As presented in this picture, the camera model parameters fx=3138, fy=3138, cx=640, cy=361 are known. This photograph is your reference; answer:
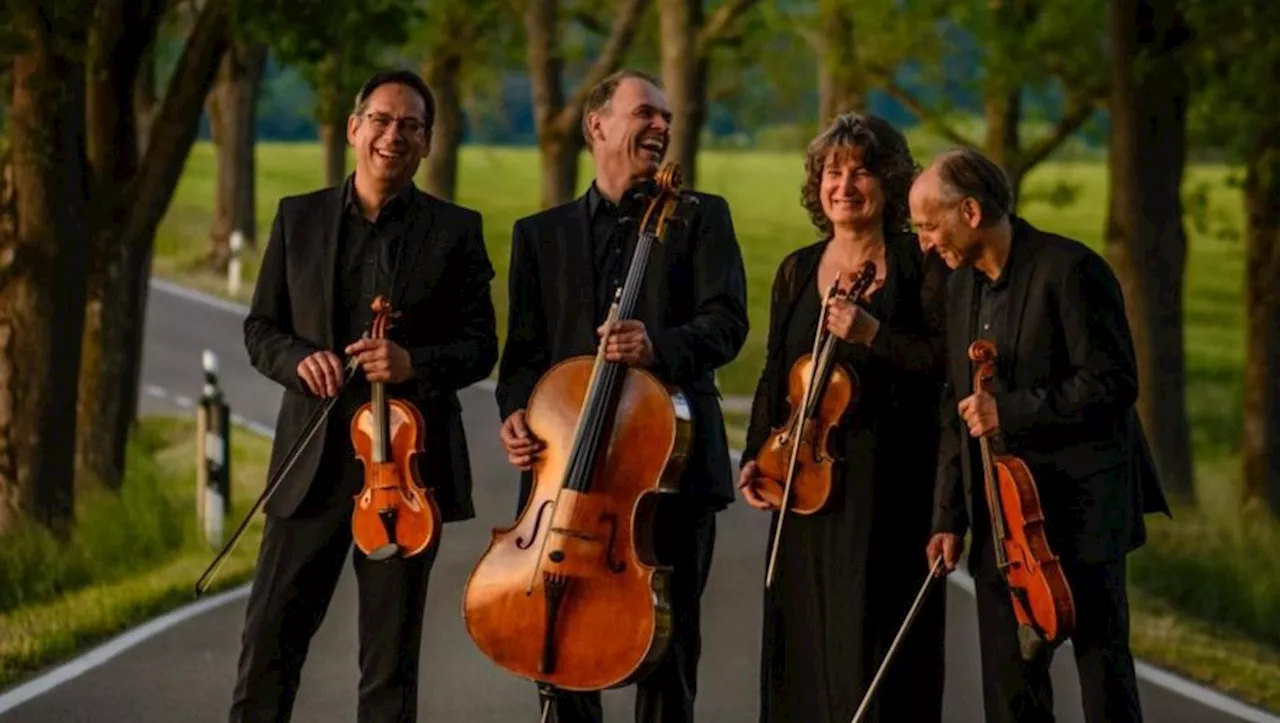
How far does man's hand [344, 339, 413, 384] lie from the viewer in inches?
313

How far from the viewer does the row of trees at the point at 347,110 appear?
16859 millimetres

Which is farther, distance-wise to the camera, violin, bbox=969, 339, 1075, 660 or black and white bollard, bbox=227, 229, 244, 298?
black and white bollard, bbox=227, 229, 244, 298

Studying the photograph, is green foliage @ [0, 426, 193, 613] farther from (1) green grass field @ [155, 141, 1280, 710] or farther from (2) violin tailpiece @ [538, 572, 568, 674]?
(2) violin tailpiece @ [538, 572, 568, 674]

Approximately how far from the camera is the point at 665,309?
26.5 feet

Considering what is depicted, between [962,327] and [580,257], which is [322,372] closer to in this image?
[580,257]

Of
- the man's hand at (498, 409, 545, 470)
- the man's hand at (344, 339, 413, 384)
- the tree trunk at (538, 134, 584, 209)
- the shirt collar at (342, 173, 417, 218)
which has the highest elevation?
the tree trunk at (538, 134, 584, 209)

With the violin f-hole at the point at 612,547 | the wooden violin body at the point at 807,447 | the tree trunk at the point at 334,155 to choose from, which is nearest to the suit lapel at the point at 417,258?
the violin f-hole at the point at 612,547

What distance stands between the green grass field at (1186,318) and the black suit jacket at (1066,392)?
13.0 feet

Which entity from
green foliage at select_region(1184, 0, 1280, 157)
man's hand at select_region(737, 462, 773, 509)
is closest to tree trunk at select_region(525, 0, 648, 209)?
green foliage at select_region(1184, 0, 1280, 157)

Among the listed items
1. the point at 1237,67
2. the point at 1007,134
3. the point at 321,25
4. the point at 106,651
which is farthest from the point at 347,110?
the point at 106,651

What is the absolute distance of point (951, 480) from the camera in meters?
8.06

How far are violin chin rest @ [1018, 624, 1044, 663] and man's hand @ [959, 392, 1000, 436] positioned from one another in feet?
1.64

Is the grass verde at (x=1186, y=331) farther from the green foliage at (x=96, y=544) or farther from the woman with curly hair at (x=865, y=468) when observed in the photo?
the woman with curly hair at (x=865, y=468)

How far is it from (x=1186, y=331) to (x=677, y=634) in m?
47.0
